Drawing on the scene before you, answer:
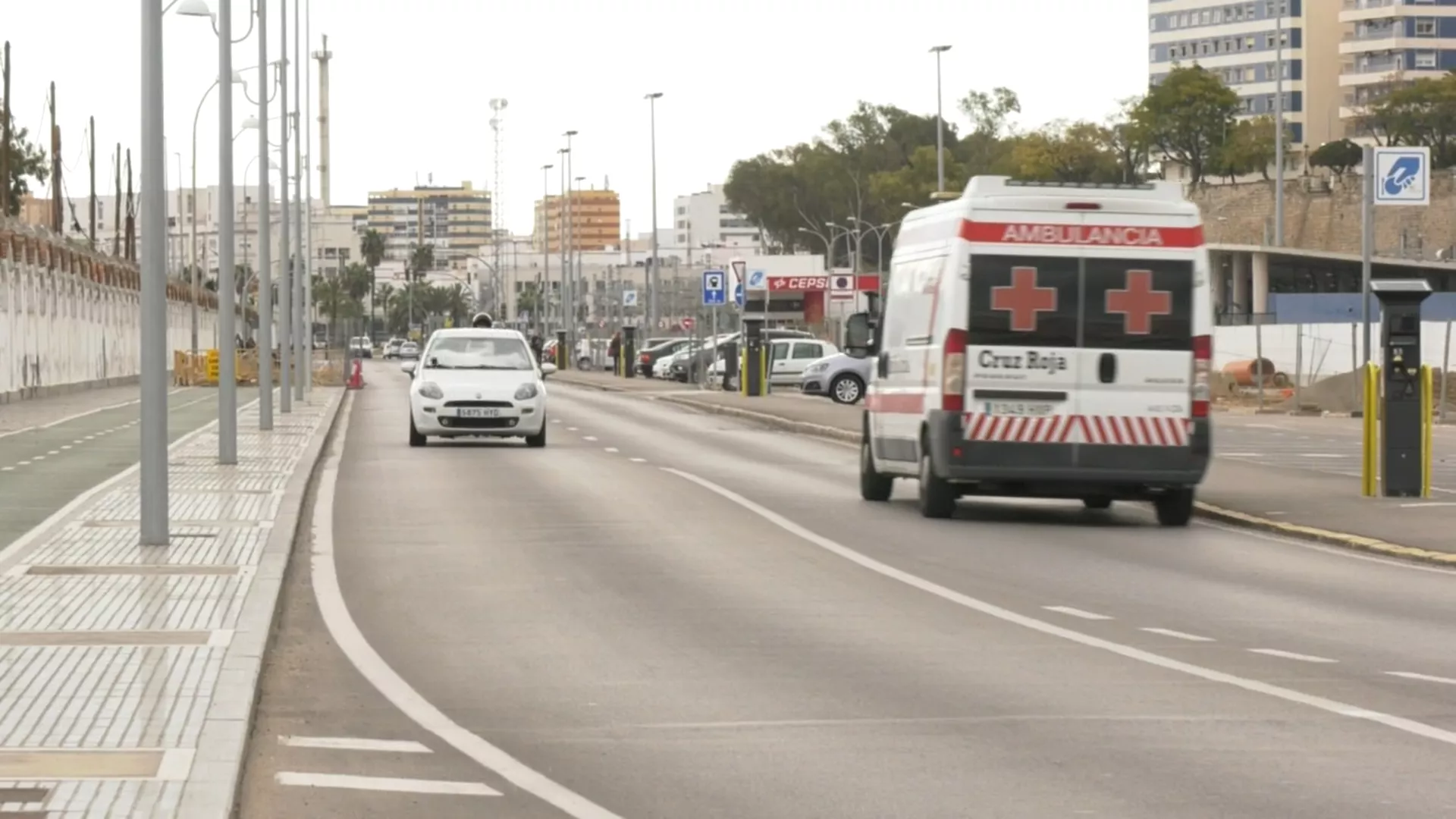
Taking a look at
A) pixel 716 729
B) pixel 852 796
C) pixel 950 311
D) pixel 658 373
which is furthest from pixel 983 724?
pixel 658 373

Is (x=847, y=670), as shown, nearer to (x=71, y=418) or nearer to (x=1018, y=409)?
(x=1018, y=409)

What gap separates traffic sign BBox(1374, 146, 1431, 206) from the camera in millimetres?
28578

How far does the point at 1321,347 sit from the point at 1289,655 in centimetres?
4667

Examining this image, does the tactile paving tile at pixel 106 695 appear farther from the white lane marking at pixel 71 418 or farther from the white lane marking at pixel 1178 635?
the white lane marking at pixel 71 418

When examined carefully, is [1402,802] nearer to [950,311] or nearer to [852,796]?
[852,796]

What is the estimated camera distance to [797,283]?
138000 millimetres

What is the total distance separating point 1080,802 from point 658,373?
238 feet

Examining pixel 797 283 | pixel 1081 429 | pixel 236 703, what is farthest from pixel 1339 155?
pixel 236 703

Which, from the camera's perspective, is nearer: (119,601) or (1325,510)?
(119,601)

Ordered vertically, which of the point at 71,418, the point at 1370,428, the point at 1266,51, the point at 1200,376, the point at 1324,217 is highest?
the point at 1266,51

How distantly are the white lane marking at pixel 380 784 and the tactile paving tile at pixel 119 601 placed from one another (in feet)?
12.5

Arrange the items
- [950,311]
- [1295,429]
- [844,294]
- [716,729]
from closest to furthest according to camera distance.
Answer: [716,729] < [950,311] < [1295,429] < [844,294]

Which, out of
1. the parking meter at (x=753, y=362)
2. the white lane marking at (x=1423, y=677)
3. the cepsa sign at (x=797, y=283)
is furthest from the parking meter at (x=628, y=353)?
the white lane marking at (x=1423, y=677)

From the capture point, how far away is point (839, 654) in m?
11.8
